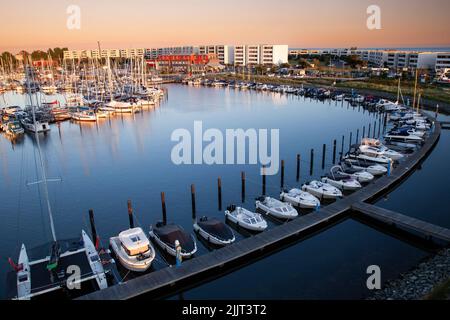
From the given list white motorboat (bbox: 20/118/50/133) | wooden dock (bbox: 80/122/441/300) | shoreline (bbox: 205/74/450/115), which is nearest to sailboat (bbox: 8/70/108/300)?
wooden dock (bbox: 80/122/441/300)

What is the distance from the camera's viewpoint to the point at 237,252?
16.1 meters

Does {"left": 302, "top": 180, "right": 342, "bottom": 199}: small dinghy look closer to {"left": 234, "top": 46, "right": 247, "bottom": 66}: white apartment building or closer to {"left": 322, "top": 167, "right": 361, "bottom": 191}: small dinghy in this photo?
{"left": 322, "top": 167, "right": 361, "bottom": 191}: small dinghy

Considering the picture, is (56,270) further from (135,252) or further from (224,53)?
(224,53)

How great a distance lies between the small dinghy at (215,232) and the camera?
58.0ft

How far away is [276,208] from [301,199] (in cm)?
204

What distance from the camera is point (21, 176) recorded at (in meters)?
31.3

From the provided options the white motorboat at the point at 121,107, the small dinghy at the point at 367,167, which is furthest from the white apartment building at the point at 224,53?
the small dinghy at the point at 367,167

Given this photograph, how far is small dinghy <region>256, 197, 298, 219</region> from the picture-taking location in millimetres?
20078

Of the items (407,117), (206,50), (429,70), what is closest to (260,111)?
(407,117)

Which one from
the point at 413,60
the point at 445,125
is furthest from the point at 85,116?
the point at 413,60

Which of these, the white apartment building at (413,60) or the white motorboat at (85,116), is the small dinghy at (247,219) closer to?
the white motorboat at (85,116)

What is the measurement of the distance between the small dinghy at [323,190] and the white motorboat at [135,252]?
11.7 m

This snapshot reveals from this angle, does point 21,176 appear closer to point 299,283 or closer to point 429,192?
point 299,283
